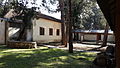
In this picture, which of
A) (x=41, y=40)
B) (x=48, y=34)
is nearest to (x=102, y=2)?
(x=41, y=40)

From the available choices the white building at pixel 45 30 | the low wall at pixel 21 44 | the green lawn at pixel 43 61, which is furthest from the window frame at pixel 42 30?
the green lawn at pixel 43 61

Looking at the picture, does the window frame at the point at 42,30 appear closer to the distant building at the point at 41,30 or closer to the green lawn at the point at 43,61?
the distant building at the point at 41,30

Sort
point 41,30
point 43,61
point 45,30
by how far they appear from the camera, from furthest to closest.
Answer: point 45,30 → point 41,30 → point 43,61

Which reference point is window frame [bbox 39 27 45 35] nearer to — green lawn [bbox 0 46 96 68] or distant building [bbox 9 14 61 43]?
distant building [bbox 9 14 61 43]

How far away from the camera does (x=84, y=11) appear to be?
3622 cm

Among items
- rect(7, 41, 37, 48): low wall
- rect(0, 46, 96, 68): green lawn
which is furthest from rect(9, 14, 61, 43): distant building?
rect(0, 46, 96, 68): green lawn

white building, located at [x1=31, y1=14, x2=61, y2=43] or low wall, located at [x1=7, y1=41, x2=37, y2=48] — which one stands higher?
white building, located at [x1=31, y1=14, x2=61, y2=43]

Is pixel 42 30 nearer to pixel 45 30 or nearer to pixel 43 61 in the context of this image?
pixel 45 30

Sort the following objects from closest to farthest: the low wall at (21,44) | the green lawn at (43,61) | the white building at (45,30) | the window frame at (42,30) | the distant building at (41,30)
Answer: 1. the green lawn at (43,61)
2. the low wall at (21,44)
3. the distant building at (41,30)
4. the white building at (45,30)
5. the window frame at (42,30)

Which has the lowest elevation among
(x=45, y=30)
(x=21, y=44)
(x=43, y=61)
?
(x=43, y=61)

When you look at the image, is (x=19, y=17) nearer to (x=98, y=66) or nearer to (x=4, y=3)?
(x=4, y=3)

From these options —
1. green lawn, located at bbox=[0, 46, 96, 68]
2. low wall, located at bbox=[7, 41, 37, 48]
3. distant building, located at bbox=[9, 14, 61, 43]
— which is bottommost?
green lawn, located at bbox=[0, 46, 96, 68]

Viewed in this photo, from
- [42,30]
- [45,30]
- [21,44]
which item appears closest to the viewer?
[21,44]

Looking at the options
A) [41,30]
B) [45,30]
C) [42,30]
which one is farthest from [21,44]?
[45,30]
